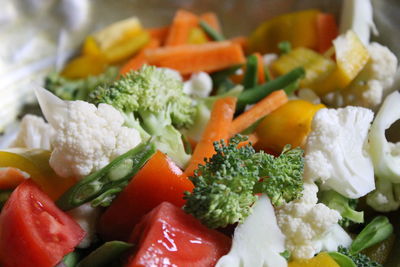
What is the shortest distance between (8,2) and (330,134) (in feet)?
7.34

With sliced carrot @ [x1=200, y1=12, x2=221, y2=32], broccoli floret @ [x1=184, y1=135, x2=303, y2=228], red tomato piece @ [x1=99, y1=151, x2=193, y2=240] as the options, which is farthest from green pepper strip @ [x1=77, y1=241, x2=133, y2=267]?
sliced carrot @ [x1=200, y1=12, x2=221, y2=32]

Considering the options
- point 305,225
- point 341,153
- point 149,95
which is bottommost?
point 305,225

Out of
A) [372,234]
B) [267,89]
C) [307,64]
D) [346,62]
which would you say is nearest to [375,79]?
[346,62]

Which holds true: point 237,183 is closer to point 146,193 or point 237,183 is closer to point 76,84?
point 146,193

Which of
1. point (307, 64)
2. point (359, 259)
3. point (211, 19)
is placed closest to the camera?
point (359, 259)

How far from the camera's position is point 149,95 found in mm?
1961

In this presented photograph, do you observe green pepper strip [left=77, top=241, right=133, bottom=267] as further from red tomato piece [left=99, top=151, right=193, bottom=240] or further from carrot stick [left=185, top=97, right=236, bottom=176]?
carrot stick [left=185, top=97, right=236, bottom=176]

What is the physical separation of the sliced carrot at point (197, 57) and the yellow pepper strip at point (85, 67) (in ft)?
1.42

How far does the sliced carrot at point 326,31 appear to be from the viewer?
263cm

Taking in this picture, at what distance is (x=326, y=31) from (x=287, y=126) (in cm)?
88

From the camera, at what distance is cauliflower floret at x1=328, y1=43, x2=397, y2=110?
2.18 meters

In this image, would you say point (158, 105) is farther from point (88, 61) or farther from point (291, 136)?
point (88, 61)

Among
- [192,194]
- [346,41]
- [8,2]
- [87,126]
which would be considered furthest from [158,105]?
[8,2]

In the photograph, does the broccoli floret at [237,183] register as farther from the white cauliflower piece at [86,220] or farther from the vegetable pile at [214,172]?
the white cauliflower piece at [86,220]
